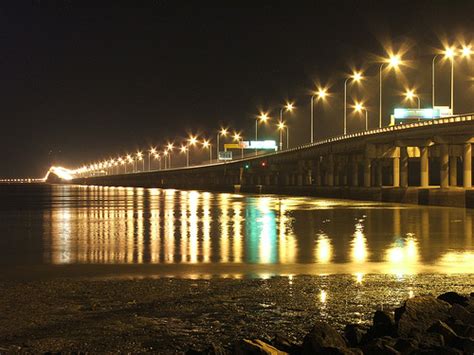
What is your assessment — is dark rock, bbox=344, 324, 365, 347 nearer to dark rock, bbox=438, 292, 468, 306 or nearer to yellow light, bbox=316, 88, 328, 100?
dark rock, bbox=438, 292, 468, 306

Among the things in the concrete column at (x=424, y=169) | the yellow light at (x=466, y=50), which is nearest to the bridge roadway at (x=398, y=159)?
the concrete column at (x=424, y=169)

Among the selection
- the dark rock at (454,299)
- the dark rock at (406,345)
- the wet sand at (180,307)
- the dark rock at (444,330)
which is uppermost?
the dark rock at (454,299)

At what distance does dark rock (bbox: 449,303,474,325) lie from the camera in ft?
35.5

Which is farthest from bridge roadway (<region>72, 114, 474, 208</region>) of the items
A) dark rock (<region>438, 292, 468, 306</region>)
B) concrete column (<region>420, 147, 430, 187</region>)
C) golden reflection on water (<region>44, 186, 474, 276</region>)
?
dark rock (<region>438, 292, 468, 306</region>)

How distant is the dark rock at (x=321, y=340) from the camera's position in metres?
9.55

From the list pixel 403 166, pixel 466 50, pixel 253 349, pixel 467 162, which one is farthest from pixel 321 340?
pixel 403 166

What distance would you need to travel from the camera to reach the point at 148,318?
13.1 meters

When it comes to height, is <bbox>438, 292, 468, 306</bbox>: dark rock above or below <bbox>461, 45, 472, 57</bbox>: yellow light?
below

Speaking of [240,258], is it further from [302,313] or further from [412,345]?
[412,345]

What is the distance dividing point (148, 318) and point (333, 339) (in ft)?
14.4

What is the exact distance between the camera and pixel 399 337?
10148mm

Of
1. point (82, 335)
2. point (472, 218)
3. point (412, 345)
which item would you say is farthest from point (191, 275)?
point (472, 218)

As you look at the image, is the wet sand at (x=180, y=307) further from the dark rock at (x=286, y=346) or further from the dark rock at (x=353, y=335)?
the dark rock at (x=286, y=346)

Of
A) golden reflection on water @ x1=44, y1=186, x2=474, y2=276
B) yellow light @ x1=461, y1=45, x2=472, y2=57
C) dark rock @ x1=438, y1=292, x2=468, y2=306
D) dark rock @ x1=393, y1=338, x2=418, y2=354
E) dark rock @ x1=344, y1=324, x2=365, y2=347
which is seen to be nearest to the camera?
dark rock @ x1=393, y1=338, x2=418, y2=354
